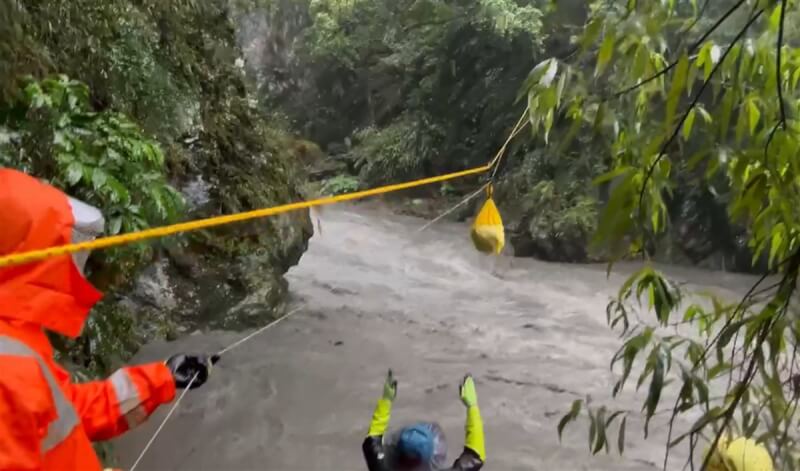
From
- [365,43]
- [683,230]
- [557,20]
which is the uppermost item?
[365,43]

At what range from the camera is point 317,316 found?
4469 millimetres

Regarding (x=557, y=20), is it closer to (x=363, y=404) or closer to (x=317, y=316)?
(x=363, y=404)

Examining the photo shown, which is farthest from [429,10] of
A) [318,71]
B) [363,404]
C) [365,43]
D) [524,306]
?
[363,404]

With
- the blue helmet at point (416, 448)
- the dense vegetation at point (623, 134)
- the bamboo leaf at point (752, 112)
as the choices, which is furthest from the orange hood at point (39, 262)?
the blue helmet at point (416, 448)

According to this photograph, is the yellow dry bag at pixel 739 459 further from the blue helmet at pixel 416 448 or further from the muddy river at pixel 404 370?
the muddy river at pixel 404 370

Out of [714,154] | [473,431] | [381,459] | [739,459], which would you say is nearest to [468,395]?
[473,431]

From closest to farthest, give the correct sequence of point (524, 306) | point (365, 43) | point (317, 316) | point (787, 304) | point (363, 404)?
point (787, 304) < point (363, 404) < point (317, 316) < point (524, 306) < point (365, 43)

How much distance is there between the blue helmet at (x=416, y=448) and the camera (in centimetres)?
191

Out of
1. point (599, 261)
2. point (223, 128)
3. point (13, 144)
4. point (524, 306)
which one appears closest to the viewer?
point (13, 144)

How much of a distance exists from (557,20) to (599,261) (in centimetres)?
575

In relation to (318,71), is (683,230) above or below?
below

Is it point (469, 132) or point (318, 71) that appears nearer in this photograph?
point (469, 132)

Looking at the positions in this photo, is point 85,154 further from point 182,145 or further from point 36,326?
point 182,145

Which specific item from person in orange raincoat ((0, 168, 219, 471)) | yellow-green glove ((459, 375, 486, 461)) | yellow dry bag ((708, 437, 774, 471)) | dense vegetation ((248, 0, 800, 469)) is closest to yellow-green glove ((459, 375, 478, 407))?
yellow-green glove ((459, 375, 486, 461))
